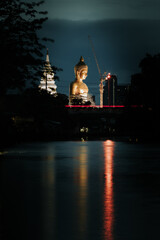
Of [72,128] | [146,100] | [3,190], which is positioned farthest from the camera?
[72,128]

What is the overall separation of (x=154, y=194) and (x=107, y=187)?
2203mm

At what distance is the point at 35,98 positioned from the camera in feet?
143

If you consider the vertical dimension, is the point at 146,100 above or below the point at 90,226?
above

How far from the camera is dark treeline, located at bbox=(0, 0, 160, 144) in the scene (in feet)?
84.7

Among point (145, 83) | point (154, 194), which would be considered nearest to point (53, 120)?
point (145, 83)

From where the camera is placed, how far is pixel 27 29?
2723cm

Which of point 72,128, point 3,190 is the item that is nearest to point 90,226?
point 3,190

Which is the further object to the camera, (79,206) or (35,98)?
(35,98)

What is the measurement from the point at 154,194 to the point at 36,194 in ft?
9.74

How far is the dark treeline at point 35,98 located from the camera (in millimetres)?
25828

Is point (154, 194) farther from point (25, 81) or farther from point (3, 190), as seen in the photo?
point (25, 81)

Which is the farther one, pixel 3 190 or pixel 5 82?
pixel 5 82

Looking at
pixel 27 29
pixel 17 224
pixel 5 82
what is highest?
pixel 27 29

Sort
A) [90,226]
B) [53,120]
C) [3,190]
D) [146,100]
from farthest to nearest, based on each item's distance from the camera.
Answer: [53,120], [146,100], [3,190], [90,226]
